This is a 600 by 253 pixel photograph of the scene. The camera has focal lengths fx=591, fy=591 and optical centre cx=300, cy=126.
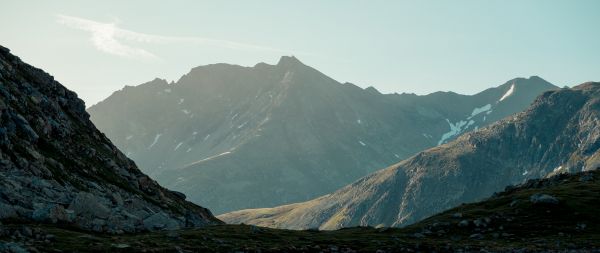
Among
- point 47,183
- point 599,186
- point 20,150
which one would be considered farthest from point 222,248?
point 599,186

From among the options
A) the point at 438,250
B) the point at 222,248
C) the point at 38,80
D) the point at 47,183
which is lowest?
the point at 438,250

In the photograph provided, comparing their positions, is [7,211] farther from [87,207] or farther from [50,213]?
[87,207]

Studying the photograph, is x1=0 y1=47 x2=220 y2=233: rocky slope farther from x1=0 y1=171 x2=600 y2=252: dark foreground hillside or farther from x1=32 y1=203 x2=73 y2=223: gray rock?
x1=0 y1=171 x2=600 y2=252: dark foreground hillside

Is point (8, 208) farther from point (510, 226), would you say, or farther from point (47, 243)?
point (510, 226)

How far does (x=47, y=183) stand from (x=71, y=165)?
Result: 14614 millimetres

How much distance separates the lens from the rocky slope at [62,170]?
2096 inches

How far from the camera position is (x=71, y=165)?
72812 mm

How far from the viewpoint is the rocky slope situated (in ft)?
175

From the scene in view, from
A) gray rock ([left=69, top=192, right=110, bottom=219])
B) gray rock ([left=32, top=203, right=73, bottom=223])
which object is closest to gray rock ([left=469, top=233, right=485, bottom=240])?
gray rock ([left=69, top=192, right=110, bottom=219])

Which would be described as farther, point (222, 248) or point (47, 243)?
point (222, 248)

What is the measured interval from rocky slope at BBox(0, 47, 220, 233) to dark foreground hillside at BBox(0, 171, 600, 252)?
435 cm

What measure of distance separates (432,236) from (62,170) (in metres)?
45.6

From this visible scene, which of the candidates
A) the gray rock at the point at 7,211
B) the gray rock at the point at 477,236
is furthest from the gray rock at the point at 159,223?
the gray rock at the point at 477,236

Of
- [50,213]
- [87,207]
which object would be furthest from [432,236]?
[50,213]
